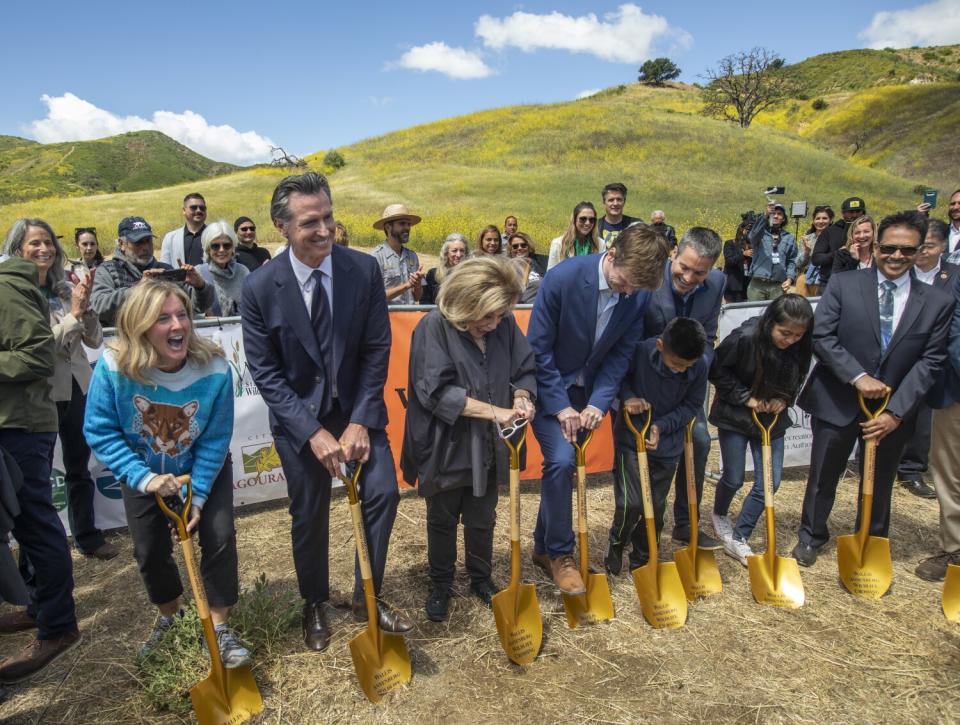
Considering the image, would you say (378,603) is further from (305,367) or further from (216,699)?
(305,367)

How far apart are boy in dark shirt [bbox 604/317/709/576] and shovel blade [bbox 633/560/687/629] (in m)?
0.37

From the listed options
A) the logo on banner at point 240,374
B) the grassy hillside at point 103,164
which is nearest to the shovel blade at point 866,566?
the logo on banner at point 240,374

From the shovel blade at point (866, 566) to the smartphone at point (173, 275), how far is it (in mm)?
4915

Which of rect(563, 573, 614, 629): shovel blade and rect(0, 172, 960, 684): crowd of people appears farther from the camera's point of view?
rect(563, 573, 614, 629): shovel blade

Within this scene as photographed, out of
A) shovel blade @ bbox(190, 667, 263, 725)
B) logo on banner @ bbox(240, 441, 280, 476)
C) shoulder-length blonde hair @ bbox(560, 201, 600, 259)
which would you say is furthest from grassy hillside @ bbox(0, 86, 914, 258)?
shovel blade @ bbox(190, 667, 263, 725)

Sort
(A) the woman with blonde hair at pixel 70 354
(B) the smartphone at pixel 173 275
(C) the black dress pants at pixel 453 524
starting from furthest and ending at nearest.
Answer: (B) the smartphone at pixel 173 275
(A) the woman with blonde hair at pixel 70 354
(C) the black dress pants at pixel 453 524

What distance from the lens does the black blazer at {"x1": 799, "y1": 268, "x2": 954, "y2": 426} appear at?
372 cm

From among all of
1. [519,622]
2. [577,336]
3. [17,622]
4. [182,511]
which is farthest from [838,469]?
[17,622]

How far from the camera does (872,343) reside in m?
3.79

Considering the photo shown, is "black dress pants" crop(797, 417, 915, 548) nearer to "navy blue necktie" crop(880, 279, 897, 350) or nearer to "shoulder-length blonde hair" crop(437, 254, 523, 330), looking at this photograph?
"navy blue necktie" crop(880, 279, 897, 350)

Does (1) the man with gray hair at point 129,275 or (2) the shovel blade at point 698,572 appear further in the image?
(1) the man with gray hair at point 129,275

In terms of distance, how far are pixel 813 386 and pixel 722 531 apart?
1.20 meters

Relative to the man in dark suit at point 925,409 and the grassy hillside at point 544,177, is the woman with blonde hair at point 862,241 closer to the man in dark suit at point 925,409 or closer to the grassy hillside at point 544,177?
the man in dark suit at point 925,409

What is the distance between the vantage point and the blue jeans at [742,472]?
4.01 meters
